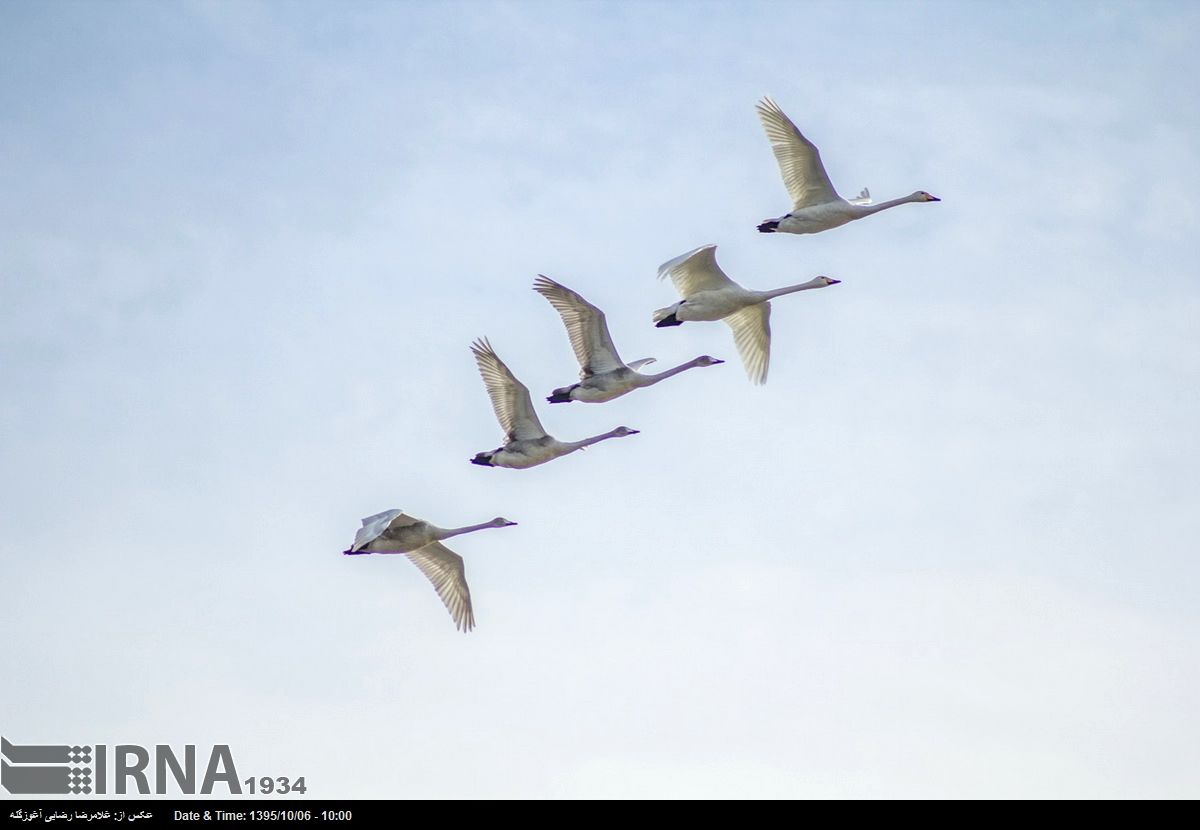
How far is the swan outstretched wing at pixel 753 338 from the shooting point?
133 ft

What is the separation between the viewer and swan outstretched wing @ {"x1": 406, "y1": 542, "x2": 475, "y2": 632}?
39500 millimetres

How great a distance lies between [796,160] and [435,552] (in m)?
11.9

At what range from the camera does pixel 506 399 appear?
128ft

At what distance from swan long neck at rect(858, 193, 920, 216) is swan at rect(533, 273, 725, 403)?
626 cm

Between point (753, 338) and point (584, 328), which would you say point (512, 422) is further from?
point (753, 338)

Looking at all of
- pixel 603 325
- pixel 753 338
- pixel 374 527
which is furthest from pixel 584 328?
pixel 374 527

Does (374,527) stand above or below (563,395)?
below

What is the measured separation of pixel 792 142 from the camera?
38781 mm
